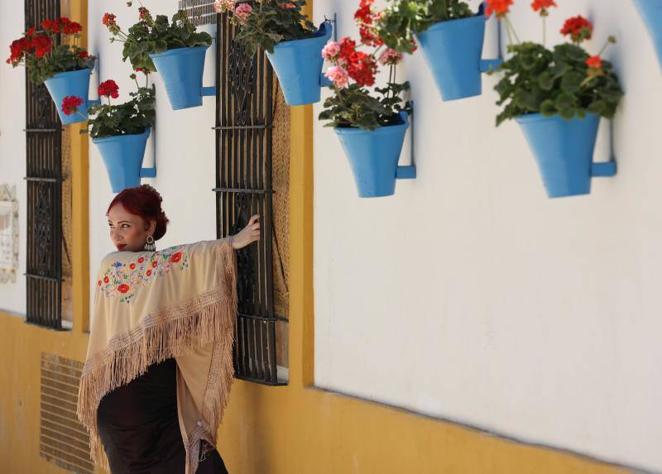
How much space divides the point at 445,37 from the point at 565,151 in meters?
0.63

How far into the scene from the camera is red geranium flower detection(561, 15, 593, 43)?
384 centimetres

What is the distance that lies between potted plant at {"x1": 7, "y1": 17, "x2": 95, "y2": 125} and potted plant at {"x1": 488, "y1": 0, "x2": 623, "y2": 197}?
3627 millimetres

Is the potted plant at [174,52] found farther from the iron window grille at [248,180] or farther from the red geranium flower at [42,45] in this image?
the red geranium flower at [42,45]

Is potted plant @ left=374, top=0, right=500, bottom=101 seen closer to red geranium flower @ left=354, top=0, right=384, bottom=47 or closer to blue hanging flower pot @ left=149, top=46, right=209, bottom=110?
red geranium flower @ left=354, top=0, right=384, bottom=47

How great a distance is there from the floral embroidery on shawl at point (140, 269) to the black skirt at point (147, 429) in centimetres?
35

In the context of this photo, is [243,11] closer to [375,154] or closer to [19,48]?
[375,154]

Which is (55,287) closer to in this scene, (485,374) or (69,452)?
(69,452)

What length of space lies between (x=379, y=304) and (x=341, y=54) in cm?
104

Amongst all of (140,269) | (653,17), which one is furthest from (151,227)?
(653,17)

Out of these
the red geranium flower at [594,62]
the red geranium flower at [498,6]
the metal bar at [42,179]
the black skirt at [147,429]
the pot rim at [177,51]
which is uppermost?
the pot rim at [177,51]

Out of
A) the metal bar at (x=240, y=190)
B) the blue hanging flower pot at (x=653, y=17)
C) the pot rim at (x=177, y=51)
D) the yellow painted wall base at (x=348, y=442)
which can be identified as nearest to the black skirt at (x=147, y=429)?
the yellow painted wall base at (x=348, y=442)

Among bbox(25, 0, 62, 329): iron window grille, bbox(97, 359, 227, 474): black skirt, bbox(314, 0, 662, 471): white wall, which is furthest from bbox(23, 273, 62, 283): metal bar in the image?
bbox(314, 0, 662, 471): white wall

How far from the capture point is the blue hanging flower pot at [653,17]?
353 cm

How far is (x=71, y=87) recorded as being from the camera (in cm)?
706
